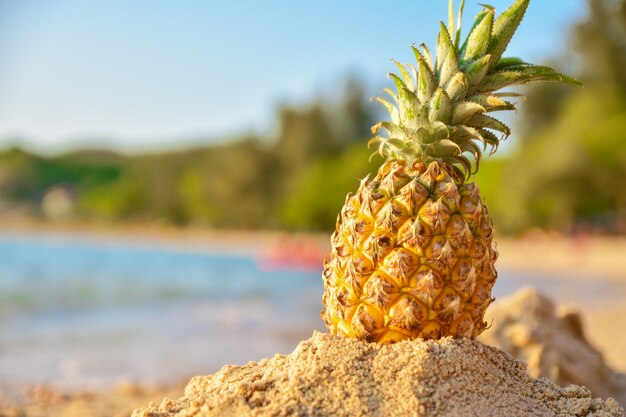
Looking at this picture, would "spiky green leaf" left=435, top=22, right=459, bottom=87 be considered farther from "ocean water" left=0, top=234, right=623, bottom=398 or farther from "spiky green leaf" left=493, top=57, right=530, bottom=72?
"ocean water" left=0, top=234, right=623, bottom=398

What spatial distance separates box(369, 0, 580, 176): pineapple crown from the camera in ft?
12.1

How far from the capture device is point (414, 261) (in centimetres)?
335

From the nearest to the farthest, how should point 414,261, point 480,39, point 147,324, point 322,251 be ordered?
point 414,261
point 480,39
point 147,324
point 322,251

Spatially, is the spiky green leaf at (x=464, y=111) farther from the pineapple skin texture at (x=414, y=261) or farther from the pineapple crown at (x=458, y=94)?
the pineapple skin texture at (x=414, y=261)

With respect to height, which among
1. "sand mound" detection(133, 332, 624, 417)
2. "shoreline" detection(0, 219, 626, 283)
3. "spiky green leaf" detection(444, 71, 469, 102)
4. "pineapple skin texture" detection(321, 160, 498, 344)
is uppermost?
"shoreline" detection(0, 219, 626, 283)

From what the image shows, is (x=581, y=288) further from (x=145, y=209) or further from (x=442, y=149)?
(x=145, y=209)

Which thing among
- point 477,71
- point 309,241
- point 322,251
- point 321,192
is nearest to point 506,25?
point 477,71

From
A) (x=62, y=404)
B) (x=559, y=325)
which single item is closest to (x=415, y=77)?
(x=559, y=325)

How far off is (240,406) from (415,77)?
7.41ft

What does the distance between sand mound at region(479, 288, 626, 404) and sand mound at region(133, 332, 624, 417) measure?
2061mm

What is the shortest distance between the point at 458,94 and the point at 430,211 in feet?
2.67

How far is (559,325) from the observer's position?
6.21 m

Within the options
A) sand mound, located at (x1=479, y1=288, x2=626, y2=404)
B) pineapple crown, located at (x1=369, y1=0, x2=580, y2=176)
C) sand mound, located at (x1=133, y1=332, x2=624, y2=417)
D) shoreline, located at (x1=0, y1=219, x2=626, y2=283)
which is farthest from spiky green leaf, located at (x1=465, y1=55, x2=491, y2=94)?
sand mound, located at (x1=479, y1=288, x2=626, y2=404)

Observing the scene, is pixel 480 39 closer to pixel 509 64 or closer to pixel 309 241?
pixel 509 64
